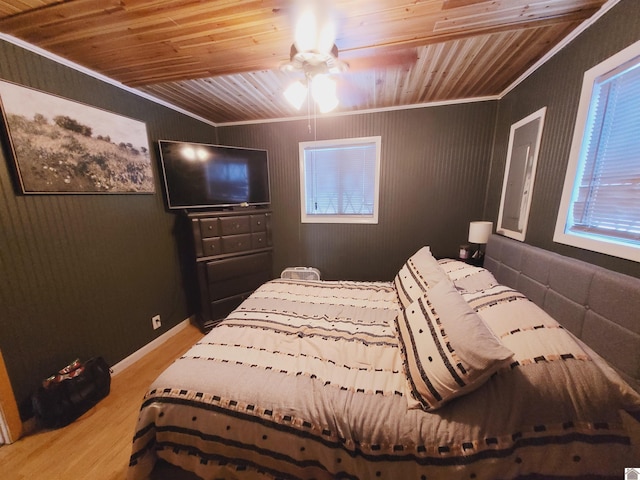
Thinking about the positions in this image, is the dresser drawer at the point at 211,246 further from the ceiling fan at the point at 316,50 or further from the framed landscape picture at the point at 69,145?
the ceiling fan at the point at 316,50

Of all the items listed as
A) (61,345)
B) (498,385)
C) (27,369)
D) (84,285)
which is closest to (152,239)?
(84,285)

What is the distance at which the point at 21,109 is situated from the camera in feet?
4.71

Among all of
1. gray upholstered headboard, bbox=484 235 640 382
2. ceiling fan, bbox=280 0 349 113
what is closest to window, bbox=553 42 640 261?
gray upholstered headboard, bbox=484 235 640 382

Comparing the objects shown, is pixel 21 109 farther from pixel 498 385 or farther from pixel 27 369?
pixel 498 385

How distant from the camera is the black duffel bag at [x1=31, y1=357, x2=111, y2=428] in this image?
4.95ft

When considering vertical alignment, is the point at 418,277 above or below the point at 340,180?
below

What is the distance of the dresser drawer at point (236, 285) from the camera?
8.52ft

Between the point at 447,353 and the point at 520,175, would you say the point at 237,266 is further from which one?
the point at 520,175

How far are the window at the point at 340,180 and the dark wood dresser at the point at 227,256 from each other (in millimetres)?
686

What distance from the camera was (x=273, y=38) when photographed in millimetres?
1447

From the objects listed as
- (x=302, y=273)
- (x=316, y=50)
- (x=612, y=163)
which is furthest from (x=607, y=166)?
(x=302, y=273)

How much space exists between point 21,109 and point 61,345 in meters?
1.60

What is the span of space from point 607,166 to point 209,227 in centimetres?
300

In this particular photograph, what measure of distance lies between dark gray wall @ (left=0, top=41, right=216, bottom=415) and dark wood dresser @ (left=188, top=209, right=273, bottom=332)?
1.30 feet
